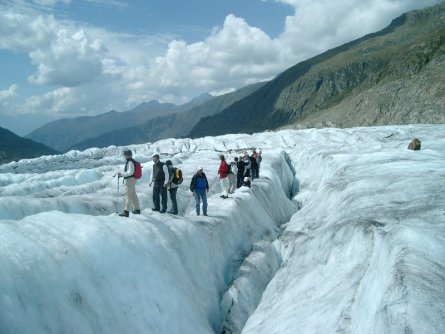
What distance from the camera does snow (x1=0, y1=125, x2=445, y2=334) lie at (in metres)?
9.23

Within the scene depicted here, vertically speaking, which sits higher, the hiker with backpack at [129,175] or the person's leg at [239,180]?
the hiker with backpack at [129,175]

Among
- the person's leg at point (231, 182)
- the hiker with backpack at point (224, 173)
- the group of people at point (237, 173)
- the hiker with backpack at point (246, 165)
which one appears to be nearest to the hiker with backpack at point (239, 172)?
the group of people at point (237, 173)

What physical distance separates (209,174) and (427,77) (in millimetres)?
101013

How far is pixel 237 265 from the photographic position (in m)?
17.9

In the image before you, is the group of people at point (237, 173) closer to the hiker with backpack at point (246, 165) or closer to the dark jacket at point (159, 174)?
Answer: the hiker with backpack at point (246, 165)

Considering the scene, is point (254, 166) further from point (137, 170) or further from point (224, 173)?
point (137, 170)

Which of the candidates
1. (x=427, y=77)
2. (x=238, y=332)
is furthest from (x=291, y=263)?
(x=427, y=77)

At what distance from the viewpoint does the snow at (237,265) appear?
30.3ft

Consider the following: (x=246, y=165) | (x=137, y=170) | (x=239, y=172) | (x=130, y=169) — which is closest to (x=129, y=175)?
(x=130, y=169)

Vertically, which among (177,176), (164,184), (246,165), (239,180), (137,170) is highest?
(137,170)

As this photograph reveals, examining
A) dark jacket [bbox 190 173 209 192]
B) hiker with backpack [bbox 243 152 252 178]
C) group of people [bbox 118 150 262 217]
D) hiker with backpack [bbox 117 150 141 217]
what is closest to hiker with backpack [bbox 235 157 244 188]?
hiker with backpack [bbox 243 152 252 178]

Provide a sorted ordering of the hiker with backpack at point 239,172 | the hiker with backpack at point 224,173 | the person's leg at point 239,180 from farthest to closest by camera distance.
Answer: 1. the person's leg at point 239,180
2. the hiker with backpack at point 239,172
3. the hiker with backpack at point 224,173

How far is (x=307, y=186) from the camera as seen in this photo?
39.7 meters

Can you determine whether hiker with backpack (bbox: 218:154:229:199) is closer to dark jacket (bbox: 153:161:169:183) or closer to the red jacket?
the red jacket
